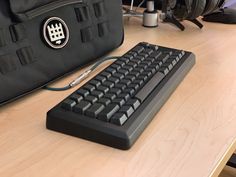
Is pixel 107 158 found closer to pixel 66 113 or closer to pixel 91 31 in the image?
pixel 66 113

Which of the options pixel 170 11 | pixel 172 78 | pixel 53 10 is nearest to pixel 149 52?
pixel 172 78

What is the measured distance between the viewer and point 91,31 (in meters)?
0.83

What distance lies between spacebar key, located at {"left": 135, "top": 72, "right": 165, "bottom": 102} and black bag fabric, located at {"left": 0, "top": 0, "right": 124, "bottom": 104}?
0.61 ft

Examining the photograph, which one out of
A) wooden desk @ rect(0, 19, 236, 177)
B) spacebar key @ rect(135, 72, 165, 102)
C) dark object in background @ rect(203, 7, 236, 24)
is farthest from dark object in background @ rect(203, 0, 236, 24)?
spacebar key @ rect(135, 72, 165, 102)

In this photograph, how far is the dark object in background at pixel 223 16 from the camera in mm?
1144

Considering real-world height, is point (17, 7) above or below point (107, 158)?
above

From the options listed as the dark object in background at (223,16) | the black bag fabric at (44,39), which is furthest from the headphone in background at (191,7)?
the black bag fabric at (44,39)

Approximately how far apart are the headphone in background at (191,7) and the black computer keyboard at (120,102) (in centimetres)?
28

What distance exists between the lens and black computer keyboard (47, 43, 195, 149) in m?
0.55

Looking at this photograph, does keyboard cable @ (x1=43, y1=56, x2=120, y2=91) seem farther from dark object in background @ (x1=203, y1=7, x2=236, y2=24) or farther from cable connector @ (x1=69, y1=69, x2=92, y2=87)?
dark object in background @ (x1=203, y1=7, x2=236, y2=24)

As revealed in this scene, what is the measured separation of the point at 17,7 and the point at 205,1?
0.56 metres

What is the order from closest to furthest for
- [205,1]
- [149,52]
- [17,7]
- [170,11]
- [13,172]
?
1. [13,172]
2. [17,7]
3. [149,52]
4. [205,1]
5. [170,11]

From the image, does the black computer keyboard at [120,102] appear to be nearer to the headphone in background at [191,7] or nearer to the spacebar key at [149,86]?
the spacebar key at [149,86]

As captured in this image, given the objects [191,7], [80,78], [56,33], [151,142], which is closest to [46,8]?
[56,33]
